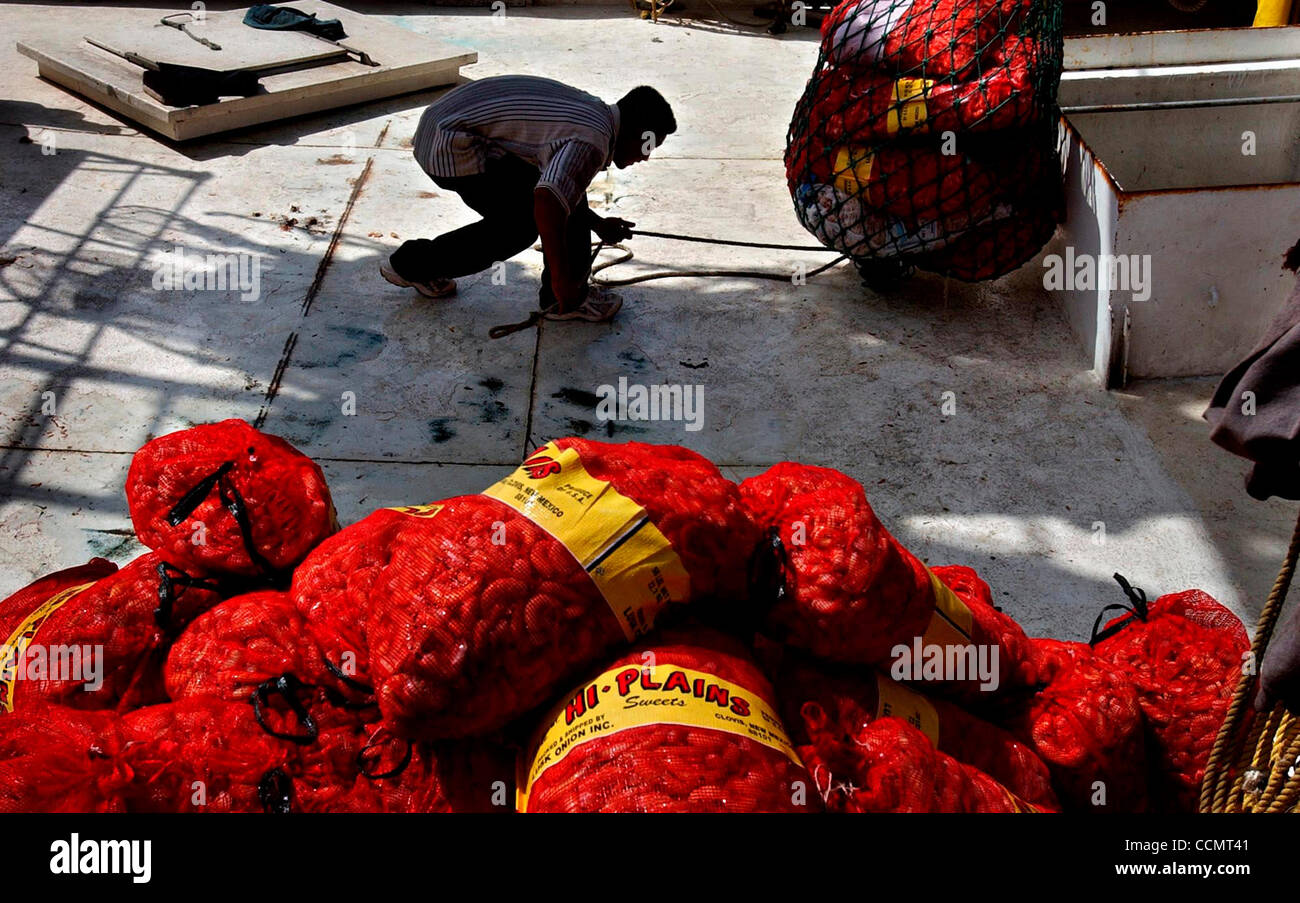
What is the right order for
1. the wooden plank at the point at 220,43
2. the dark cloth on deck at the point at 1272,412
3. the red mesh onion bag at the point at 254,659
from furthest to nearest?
1. the wooden plank at the point at 220,43
2. the red mesh onion bag at the point at 254,659
3. the dark cloth on deck at the point at 1272,412

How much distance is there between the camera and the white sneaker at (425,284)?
547cm

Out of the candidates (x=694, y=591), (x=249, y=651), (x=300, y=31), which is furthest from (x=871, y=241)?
(x=300, y=31)

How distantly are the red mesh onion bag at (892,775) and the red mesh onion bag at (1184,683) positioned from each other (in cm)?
59

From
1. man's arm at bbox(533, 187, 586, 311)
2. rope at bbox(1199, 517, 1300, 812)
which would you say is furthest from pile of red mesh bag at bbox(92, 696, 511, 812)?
man's arm at bbox(533, 187, 586, 311)

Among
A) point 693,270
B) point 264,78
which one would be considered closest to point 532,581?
point 693,270

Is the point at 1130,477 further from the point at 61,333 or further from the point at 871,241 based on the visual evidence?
the point at 61,333

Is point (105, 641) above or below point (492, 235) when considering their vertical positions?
above

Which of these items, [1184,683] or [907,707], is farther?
[1184,683]

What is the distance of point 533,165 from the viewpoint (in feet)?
16.5

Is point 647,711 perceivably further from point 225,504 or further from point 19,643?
point 19,643

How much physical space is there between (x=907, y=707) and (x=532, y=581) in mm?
922

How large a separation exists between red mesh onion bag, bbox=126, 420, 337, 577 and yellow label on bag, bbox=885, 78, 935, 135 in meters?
3.26

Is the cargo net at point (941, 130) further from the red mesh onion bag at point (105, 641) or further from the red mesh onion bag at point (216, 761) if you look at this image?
the red mesh onion bag at point (216, 761)
